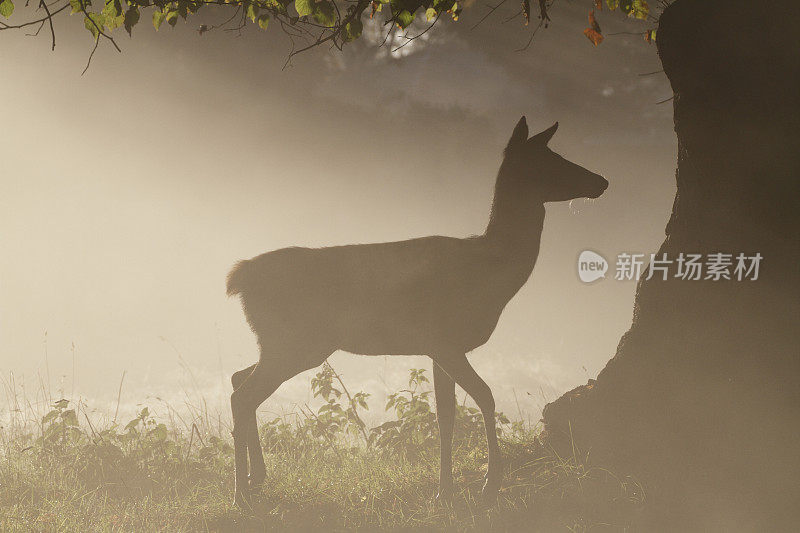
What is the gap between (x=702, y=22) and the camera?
163 inches

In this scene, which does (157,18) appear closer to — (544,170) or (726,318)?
(544,170)

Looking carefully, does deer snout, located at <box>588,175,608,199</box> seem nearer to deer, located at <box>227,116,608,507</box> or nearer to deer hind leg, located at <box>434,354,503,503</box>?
deer, located at <box>227,116,608,507</box>

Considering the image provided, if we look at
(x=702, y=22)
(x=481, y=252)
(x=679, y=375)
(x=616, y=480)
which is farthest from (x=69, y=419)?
(x=702, y=22)

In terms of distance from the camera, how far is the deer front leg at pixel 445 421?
423 centimetres

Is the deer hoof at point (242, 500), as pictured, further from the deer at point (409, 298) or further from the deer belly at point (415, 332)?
the deer belly at point (415, 332)

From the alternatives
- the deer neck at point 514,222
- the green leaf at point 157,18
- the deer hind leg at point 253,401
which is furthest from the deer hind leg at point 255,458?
the green leaf at point 157,18

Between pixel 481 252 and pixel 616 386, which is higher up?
pixel 481 252

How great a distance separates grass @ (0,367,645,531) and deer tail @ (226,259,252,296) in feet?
4.99

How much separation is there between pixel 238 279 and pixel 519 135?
250cm

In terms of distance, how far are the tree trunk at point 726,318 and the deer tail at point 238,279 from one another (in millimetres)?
2885

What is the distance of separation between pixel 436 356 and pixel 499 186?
150 centimetres

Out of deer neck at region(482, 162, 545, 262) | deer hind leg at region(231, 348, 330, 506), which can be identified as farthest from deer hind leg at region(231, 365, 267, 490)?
deer neck at region(482, 162, 545, 262)

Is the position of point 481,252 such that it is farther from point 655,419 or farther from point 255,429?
point 255,429

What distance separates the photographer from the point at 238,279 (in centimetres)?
445
